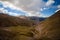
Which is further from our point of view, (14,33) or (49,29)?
(14,33)

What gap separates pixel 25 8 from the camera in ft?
31.2

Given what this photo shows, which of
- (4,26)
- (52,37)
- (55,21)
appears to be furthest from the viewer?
(4,26)

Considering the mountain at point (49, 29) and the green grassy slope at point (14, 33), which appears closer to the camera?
the mountain at point (49, 29)

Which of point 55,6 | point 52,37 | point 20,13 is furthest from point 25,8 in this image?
point 52,37

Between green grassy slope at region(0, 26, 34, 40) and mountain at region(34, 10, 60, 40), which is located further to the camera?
green grassy slope at region(0, 26, 34, 40)

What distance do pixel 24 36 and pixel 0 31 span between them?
1975 millimetres

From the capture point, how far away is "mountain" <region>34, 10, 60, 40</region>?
901 cm

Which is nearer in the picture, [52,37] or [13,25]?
[52,37]

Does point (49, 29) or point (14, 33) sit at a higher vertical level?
point (49, 29)

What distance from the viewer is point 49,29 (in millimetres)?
9516

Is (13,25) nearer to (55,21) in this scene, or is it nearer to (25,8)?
(25,8)

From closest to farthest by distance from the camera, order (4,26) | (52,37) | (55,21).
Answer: (52,37) < (55,21) < (4,26)

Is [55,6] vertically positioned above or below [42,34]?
above

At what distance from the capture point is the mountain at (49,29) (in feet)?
29.6
